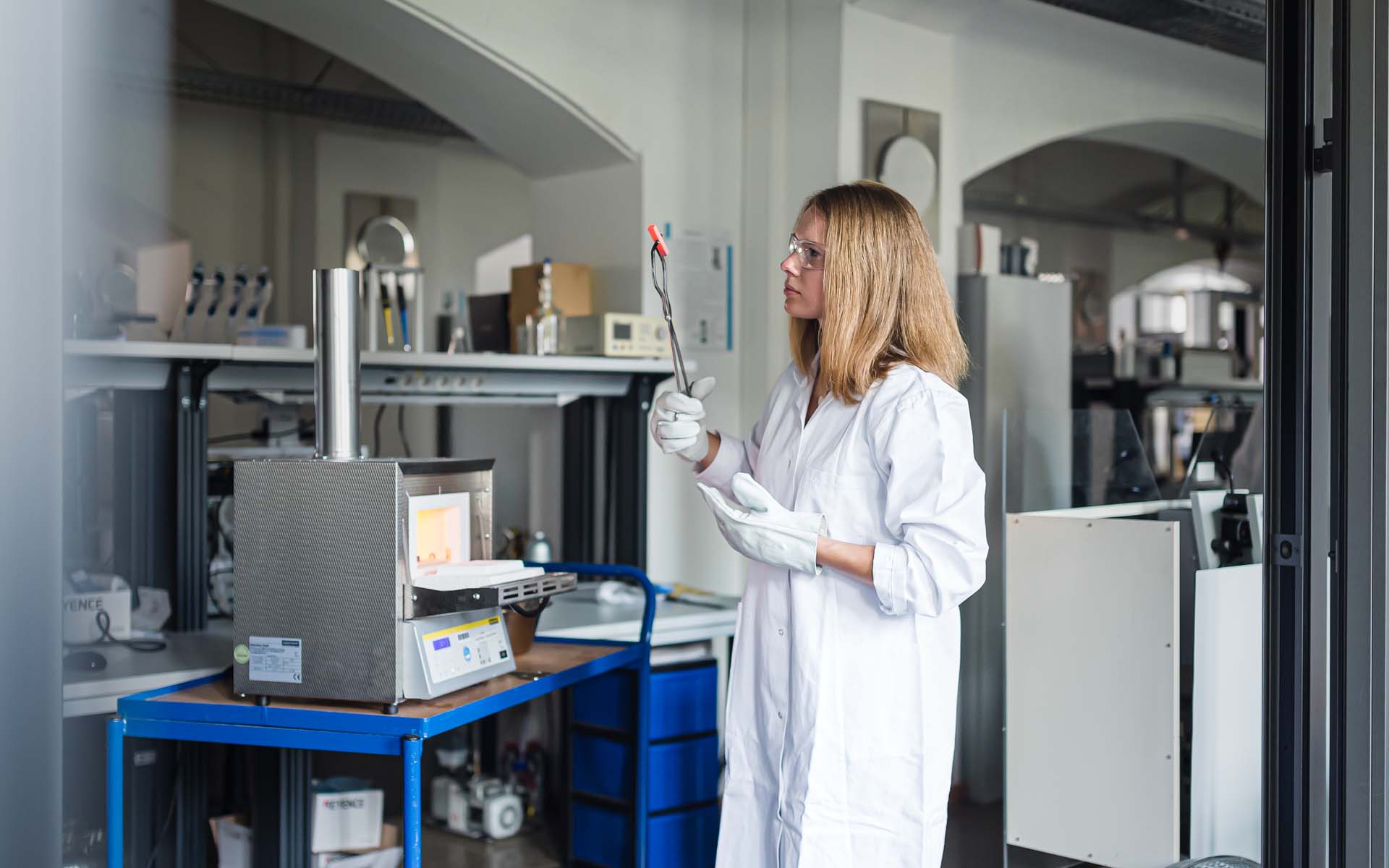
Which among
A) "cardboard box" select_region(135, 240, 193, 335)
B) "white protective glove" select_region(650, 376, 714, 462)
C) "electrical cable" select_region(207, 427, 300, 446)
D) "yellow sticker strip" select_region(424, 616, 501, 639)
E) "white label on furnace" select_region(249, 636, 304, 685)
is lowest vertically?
"white label on furnace" select_region(249, 636, 304, 685)

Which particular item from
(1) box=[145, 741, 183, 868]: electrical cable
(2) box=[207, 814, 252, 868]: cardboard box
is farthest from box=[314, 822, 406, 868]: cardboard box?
(1) box=[145, 741, 183, 868]: electrical cable

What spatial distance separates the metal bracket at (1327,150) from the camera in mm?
1747

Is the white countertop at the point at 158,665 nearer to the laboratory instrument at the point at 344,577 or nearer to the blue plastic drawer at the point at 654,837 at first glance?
the laboratory instrument at the point at 344,577

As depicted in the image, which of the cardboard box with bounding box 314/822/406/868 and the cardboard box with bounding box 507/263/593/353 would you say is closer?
the cardboard box with bounding box 314/822/406/868

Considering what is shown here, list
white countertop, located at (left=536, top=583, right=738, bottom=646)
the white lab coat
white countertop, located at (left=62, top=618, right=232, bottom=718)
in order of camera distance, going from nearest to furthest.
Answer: the white lab coat → white countertop, located at (left=62, top=618, right=232, bottom=718) → white countertop, located at (left=536, top=583, right=738, bottom=646)

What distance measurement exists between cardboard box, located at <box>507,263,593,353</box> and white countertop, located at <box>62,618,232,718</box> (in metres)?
1.31

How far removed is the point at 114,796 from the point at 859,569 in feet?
4.05

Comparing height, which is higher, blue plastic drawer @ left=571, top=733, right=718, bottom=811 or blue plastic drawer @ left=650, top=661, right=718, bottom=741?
blue plastic drawer @ left=650, top=661, right=718, bottom=741

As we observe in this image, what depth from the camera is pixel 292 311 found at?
648 centimetres

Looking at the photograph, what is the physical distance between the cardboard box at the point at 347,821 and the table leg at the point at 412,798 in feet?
2.86

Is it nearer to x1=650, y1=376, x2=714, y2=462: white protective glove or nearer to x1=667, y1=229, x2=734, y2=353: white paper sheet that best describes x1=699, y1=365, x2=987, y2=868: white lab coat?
x1=650, y1=376, x2=714, y2=462: white protective glove

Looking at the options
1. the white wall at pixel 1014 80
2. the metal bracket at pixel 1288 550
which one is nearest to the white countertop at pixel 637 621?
the metal bracket at pixel 1288 550

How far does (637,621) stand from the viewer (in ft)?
9.77

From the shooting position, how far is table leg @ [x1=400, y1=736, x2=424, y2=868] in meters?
1.77
